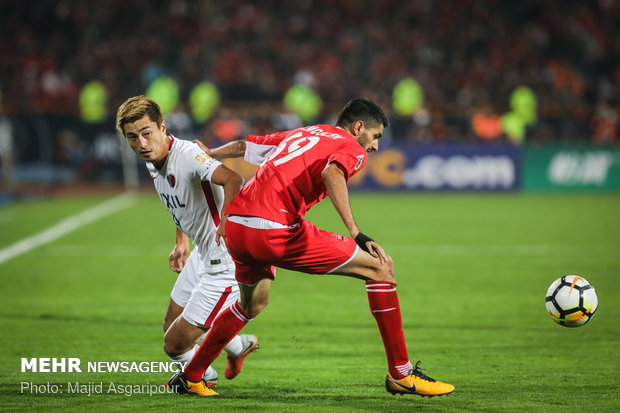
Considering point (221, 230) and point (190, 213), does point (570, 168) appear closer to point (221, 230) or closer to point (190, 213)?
point (190, 213)

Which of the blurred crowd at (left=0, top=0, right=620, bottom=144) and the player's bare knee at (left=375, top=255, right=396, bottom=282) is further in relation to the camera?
the blurred crowd at (left=0, top=0, right=620, bottom=144)

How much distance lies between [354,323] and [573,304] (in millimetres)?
2535

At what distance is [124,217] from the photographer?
18.0m

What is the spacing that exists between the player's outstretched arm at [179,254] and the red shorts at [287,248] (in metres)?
0.62

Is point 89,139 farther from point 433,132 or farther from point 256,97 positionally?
point 433,132

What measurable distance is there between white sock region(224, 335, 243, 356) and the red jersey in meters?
1.12

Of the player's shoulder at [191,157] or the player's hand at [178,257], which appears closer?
the player's shoulder at [191,157]

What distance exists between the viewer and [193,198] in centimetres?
578

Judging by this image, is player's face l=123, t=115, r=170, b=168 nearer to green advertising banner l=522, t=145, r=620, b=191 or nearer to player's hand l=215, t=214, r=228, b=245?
player's hand l=215, t=214, r=228, b=245

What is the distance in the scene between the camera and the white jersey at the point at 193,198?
5680 millimetres

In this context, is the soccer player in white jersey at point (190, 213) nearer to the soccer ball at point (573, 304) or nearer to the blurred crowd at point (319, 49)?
the soccer ball at point (573, 304)

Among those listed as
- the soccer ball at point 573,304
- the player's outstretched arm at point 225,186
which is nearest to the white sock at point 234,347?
the player's outstretched arm at point 225,186

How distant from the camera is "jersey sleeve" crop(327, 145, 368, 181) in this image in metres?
5.22

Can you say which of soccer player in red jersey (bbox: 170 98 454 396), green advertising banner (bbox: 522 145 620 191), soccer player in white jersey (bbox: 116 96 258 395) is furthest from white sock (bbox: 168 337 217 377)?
green advertising banner (bbox: 522 145 620 191)
